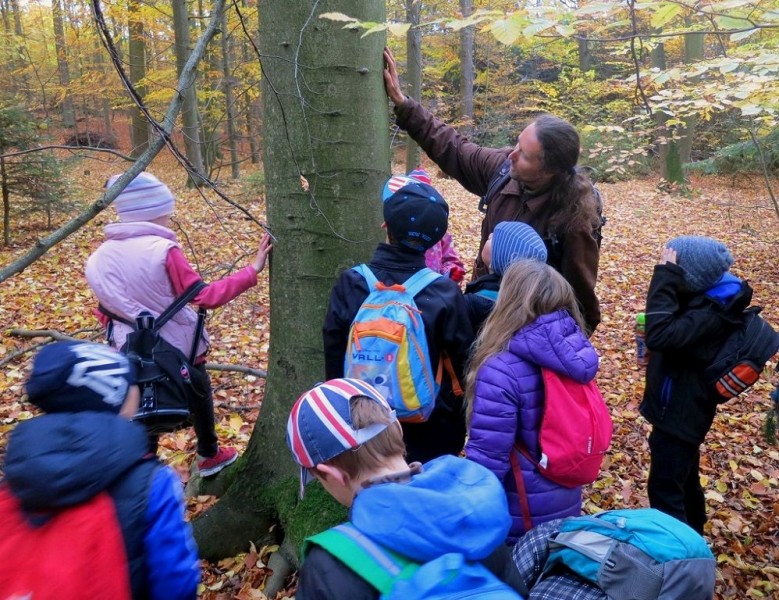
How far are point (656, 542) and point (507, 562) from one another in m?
0.62

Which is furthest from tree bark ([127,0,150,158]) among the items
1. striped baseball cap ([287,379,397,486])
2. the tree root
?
striped baseball cap ([287,379,397,486])

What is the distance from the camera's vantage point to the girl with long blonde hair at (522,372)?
2168 millimetres

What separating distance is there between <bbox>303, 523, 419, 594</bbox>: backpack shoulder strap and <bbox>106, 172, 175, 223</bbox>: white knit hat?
206cm

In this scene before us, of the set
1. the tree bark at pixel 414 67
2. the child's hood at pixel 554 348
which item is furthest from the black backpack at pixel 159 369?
Answer: the tree bark at pixel 414 67

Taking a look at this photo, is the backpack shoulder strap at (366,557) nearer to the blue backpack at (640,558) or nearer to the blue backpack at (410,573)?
the blue backpack at (410,573)

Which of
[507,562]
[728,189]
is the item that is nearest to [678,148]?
[728,189]

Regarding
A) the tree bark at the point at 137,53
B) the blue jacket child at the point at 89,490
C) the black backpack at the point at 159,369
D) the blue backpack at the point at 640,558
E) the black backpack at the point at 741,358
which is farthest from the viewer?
the tree bark at the point at 137,53

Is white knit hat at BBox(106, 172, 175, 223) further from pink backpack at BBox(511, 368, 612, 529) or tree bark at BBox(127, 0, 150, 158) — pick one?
tree bark at BBox(127, 0, 150, 158)

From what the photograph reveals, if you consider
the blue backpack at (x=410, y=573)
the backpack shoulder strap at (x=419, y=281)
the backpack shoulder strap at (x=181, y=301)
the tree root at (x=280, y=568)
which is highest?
the backpack shoulder strap at (x=419, y=281)

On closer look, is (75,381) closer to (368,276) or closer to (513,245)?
(368,276)

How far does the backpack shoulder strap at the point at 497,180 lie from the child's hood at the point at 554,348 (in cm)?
101

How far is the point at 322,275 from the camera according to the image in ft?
8.87

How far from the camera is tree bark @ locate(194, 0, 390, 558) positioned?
2531 mm

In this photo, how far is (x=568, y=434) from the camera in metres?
2.16
